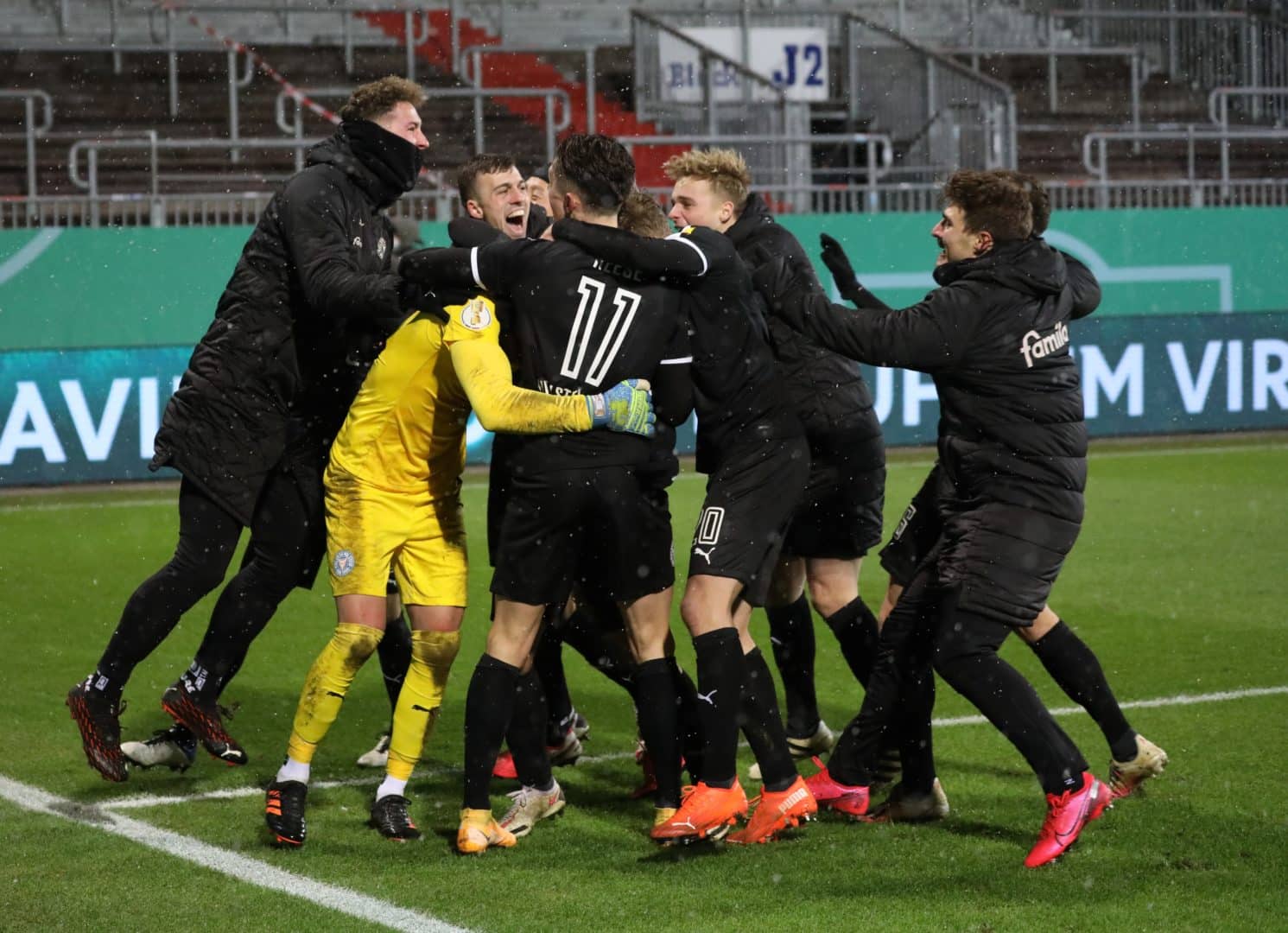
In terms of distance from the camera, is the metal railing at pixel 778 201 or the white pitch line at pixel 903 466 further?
the metal railing at pixel 778 201

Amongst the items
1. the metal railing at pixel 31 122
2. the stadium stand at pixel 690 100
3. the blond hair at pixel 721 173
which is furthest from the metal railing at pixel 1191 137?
the blond hair at pixel 721 173

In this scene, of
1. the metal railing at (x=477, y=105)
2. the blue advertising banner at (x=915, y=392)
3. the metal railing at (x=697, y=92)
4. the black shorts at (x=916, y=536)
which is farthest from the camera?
the metal railing at (x=697, y=92)

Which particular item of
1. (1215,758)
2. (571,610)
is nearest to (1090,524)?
(1215,758)

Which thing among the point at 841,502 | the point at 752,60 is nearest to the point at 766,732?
the point at 841,502

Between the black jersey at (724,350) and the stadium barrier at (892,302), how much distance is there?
9.56 m

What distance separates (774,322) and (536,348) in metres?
1.35

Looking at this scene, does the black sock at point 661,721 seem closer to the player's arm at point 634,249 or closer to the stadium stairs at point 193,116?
the player's arm at point 634,249

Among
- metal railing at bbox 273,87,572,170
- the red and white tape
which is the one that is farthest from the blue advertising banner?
the red and white tape

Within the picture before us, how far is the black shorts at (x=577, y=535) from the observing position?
16.8 ft

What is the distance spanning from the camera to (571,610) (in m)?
6.05

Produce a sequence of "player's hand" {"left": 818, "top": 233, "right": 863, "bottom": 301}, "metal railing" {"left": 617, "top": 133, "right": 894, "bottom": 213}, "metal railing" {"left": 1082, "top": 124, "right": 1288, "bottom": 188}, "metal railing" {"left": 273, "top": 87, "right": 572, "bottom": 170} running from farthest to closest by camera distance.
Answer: "metal railing" {"left": 1082, "top": 124, "right": 1288, "bottom": 188}, "metal railing" {"left": 273, "top": 87, "right": 572, "bottom": 170}, "metal railing" {"left": 617, "top": 133, "right": 894, "bottom": 213}, "player's hand" {"left": 818, "top": 233, "right": 863, "bottom": 301}

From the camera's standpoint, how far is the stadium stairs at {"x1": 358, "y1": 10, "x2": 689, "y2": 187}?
859 inches

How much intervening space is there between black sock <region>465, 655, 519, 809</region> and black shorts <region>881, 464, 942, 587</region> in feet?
4.91

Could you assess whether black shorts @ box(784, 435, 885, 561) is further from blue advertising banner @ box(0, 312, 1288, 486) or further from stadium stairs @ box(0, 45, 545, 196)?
stadium stairs @ box(0, 45, 545, 196)
